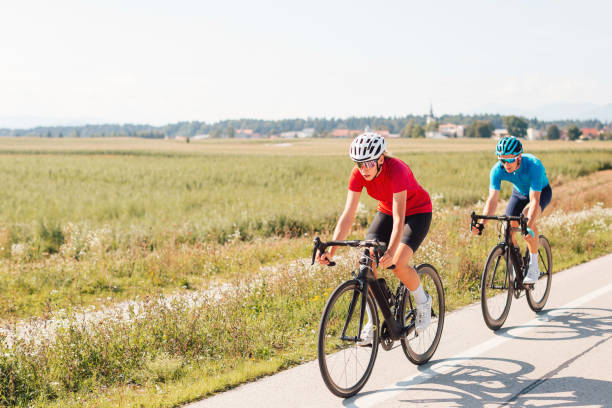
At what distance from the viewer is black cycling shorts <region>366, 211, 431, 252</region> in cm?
485

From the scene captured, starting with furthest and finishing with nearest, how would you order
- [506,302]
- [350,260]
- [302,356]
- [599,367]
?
[350,260] < [506,302] < [302,356] < [599,367]

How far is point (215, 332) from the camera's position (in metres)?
5.72

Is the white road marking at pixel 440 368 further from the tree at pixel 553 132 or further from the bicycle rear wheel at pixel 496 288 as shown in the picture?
the tree at pixel 553 132

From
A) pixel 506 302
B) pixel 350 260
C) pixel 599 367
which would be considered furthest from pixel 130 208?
pixel 599 367

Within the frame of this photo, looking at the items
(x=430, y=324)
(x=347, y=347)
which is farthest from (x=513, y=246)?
(x=347, y=347)

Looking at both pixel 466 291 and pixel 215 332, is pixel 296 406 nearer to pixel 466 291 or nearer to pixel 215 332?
pixel 215 332

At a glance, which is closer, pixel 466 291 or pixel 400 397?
pixel 400 397

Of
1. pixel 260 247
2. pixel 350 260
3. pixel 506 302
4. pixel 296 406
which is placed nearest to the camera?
pixel 296 406

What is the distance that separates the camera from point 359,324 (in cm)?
439

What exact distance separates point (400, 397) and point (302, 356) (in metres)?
1.30

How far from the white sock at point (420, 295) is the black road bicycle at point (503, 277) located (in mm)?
1317

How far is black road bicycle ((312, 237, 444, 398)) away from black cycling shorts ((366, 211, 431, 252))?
46 centimetres

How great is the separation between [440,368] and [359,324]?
3.86 ft

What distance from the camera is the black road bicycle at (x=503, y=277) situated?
614cm
